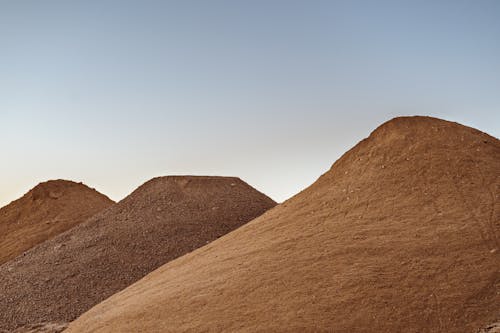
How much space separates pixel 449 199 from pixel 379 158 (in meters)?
2.62

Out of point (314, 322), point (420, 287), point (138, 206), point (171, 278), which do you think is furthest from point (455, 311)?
point (138, 206)

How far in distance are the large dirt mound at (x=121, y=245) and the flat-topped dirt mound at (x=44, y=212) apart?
12.5 feet

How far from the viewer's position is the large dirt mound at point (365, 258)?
8430mm

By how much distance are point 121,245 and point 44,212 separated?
10734mm

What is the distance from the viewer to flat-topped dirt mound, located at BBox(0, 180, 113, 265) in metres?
25.6

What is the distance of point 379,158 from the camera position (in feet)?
44.2

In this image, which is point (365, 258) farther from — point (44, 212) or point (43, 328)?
point (44, 212)

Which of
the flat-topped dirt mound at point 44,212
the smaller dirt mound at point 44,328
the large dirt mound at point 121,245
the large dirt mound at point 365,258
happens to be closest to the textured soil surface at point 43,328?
the smaller dirt mound at point 44,328

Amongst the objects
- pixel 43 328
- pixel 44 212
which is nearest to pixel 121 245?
pixel 43 328

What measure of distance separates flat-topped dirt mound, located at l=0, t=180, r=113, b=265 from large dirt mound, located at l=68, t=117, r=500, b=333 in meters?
13.6

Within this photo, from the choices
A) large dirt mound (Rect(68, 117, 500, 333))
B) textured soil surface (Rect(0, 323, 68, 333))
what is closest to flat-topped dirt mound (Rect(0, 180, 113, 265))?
textured soil surface (Rect(0, 323, 68, 333))

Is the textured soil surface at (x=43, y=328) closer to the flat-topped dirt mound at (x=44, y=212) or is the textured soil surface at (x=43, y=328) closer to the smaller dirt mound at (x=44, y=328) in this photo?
the smaller dirt mound at (x=44, y=328)

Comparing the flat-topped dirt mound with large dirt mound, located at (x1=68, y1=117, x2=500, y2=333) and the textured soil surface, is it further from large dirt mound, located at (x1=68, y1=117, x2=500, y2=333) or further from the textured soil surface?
large dirt mound, located at (x1=68, y1=117, x2=500, y2=333)

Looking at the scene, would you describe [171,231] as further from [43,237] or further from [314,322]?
[314,322]
